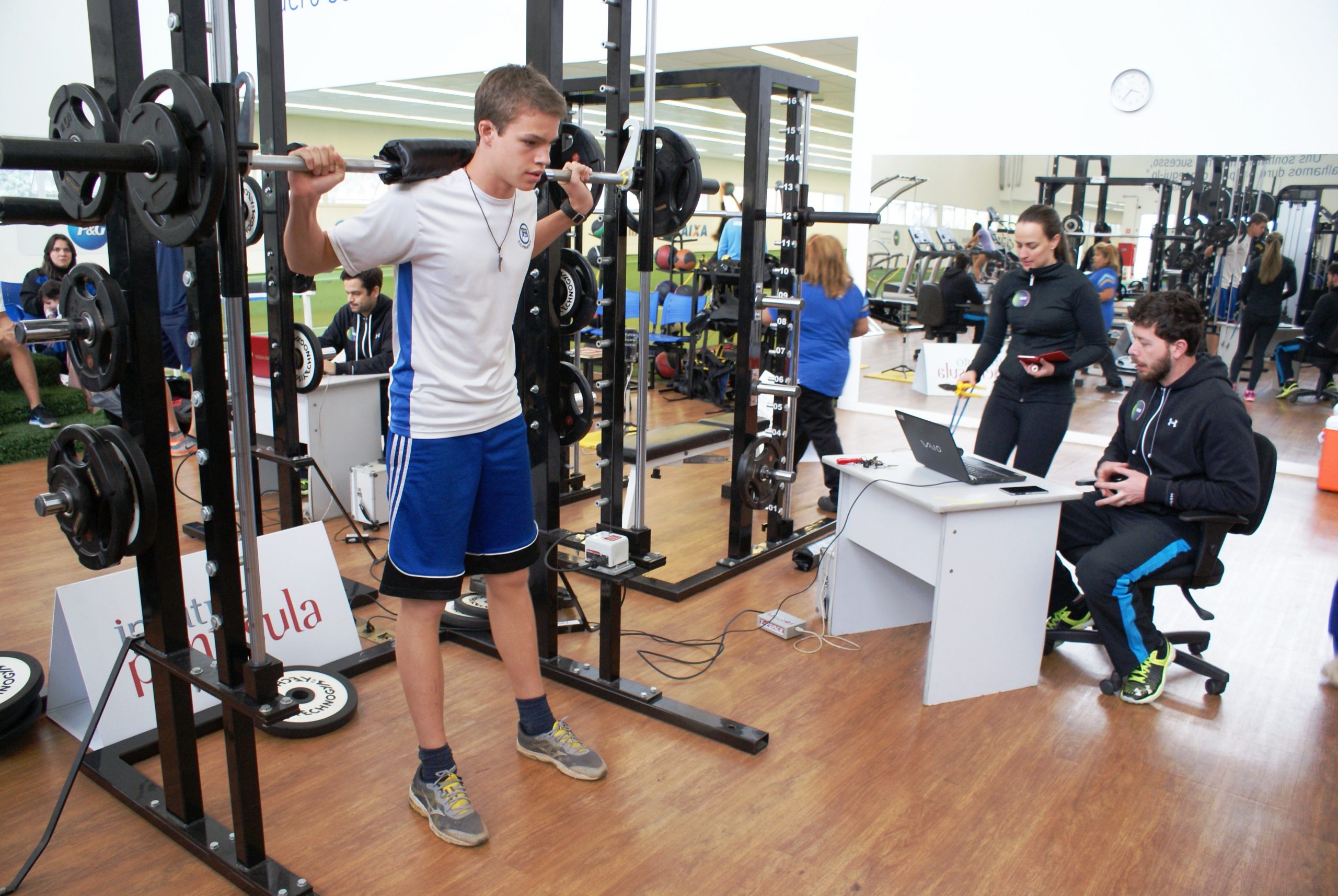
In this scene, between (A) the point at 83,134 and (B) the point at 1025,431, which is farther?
(B) the point at 1025,431

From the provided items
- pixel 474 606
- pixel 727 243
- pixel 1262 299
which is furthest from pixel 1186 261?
pixel 474 606

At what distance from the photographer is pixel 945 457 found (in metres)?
3.01

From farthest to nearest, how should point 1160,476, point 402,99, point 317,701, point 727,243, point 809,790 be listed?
1. point 402,99
2. point 727,243
3. point 1160,476
4. point 317,701
5. point 809,790

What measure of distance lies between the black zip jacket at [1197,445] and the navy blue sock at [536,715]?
1.93 m

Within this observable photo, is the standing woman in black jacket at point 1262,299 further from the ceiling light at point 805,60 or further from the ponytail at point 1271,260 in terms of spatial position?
the ceiling light at point 805,60

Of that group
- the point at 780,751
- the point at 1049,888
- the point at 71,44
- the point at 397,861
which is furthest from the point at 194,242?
the point at 71,44

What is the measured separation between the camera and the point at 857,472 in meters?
3.14

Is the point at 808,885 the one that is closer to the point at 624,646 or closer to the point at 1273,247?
the point at 624,646

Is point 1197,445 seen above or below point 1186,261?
below

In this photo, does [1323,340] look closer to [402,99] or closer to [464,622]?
[464,622]

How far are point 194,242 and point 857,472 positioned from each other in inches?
85.1

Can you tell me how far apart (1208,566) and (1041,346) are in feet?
3.72

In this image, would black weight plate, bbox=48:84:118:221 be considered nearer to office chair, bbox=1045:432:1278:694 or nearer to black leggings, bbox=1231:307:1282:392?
office chair, bbox=1045:432:1278:694

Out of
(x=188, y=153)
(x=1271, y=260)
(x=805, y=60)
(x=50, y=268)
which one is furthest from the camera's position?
(x=805, y=60)
